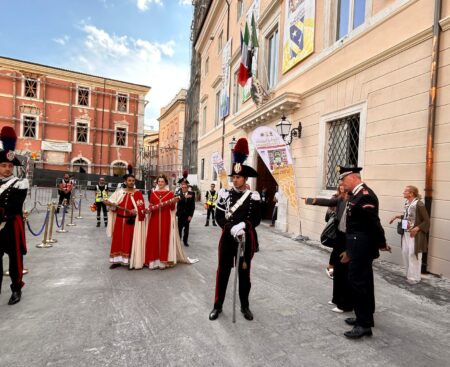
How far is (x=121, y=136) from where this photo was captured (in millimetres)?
36844

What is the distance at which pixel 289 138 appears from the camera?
1045 cm

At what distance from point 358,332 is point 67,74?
3811 centimetres

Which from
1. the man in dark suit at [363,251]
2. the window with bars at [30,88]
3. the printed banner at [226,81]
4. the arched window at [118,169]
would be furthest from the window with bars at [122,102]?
the man in dark suit at [363,251]

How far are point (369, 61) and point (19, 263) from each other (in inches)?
310

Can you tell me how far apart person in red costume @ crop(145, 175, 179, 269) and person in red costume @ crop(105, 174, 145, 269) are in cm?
23

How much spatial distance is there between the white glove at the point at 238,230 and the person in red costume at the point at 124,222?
2.83 metres

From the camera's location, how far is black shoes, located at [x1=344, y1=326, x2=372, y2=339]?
3.25m

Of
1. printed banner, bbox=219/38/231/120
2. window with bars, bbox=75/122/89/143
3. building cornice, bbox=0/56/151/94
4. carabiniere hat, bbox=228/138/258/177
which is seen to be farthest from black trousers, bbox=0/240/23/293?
building cornice, bbox=0/56/151/94

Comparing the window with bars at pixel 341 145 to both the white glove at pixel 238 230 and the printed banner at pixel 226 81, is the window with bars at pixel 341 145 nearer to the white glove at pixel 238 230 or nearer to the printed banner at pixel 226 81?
the white glove at pixel 238 230

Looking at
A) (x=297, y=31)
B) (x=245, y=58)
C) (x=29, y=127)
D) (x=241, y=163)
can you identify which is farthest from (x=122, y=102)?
(x=241, y=163)

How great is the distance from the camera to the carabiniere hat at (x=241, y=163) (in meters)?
3.82

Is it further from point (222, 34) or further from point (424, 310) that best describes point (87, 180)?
point (424, 310)

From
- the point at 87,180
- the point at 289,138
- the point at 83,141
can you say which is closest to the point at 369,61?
the point at 289,138

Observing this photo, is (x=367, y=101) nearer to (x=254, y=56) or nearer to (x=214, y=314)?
(x=214, y=314)
